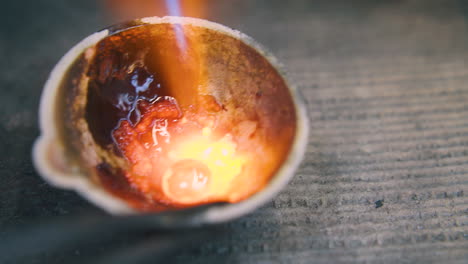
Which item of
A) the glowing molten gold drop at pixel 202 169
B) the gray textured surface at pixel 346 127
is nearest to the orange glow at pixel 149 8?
the gray textured surface at pixel 346 127

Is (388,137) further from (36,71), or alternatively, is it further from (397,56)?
(36,71)

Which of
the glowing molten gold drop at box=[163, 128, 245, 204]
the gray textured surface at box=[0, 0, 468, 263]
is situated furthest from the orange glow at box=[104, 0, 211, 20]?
the glowing molten gold drop at box=[163, 128, 245, 204]

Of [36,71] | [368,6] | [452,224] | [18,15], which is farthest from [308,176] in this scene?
[18,15]

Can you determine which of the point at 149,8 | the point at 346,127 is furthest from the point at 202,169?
the point at 149,8

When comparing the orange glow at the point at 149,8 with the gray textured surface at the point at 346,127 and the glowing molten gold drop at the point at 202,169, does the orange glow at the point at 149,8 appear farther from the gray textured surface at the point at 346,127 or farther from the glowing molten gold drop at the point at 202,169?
the glowing molten gold drop at the point at 202,169

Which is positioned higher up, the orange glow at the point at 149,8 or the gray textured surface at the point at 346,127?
the orange glow at the point at 149,8

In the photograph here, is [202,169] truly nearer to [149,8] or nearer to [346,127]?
[346,127]
